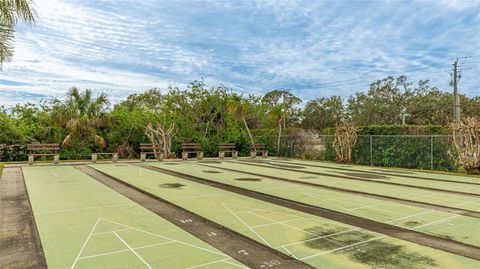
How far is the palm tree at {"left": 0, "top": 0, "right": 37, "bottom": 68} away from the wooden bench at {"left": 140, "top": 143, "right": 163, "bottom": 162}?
11.4 m

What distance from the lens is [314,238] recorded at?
3.96m

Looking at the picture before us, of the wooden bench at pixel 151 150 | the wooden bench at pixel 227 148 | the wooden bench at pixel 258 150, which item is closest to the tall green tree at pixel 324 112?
the wooden bench at pixel 258 150

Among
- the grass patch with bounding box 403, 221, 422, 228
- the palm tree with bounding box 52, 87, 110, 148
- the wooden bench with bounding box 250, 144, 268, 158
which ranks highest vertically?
the palm tree with bounding box 52, 87, 110, 148

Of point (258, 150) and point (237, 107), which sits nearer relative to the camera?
point (237, 107)

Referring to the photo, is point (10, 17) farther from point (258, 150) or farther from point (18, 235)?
point (258, 150)

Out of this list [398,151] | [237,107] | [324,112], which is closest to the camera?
[398,151]

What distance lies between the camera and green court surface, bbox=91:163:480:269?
3.21 m

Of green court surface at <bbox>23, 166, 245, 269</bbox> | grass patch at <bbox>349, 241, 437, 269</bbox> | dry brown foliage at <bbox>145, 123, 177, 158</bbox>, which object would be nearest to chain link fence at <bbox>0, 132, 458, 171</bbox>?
dry brown foliage at <bbox>145, 123, 177, 158</bbox>

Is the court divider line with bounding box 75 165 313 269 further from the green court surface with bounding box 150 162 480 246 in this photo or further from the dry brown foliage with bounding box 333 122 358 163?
the dry brown foliage with bounding box 333 122 358 163

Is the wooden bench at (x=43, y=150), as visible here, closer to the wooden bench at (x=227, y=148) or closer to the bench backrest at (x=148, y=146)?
the bench backrest at (x=148, y=146)

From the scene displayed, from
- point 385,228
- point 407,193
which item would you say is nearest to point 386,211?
point 385,228

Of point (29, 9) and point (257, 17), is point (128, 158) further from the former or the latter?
point (29, 9)

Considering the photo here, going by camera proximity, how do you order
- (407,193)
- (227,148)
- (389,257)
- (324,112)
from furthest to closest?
(324,112), (227,148), (407,193), (389,257)

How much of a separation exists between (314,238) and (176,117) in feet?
53.5
